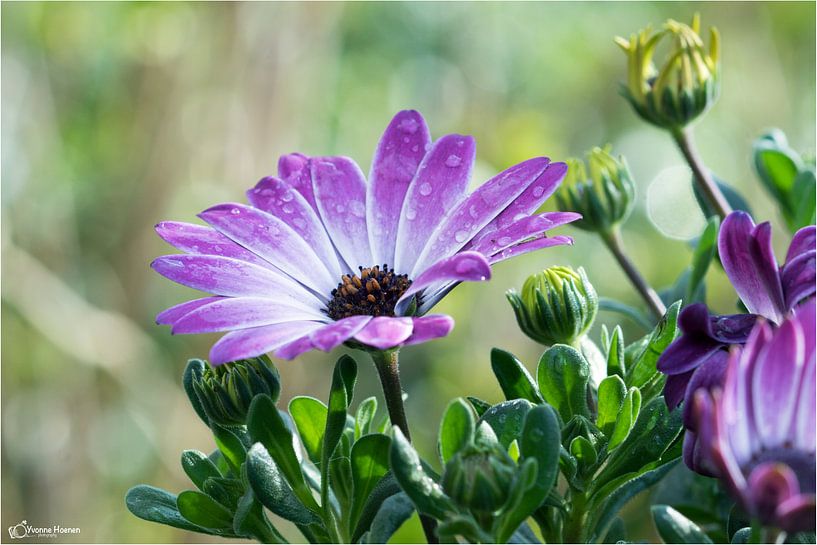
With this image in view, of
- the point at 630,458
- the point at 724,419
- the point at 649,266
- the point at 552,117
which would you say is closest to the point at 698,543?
the point at 630,458

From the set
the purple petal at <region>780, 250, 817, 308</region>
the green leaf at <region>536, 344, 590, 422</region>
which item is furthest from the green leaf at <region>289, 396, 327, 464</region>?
the purple petal at <region>780, 250, 817, 308</region>

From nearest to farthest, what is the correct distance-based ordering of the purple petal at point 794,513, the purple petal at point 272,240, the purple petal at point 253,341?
the purple petal at point 794,513 → the purple petal at point 253,341 → the purple petal at point 272,240

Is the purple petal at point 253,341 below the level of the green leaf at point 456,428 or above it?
above

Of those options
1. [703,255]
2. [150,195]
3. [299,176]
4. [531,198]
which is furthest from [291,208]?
[150,195]

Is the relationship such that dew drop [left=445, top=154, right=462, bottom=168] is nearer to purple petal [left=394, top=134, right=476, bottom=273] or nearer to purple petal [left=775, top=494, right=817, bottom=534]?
purple petal [left=394, top=134, right=476, bottom=273]

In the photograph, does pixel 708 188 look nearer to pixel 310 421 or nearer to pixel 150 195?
pixel 310 421

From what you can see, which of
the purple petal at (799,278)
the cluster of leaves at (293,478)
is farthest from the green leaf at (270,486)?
the purple petal at (799,278)

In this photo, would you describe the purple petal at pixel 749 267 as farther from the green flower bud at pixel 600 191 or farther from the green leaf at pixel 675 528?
the green flower bud at pixel 600 191
